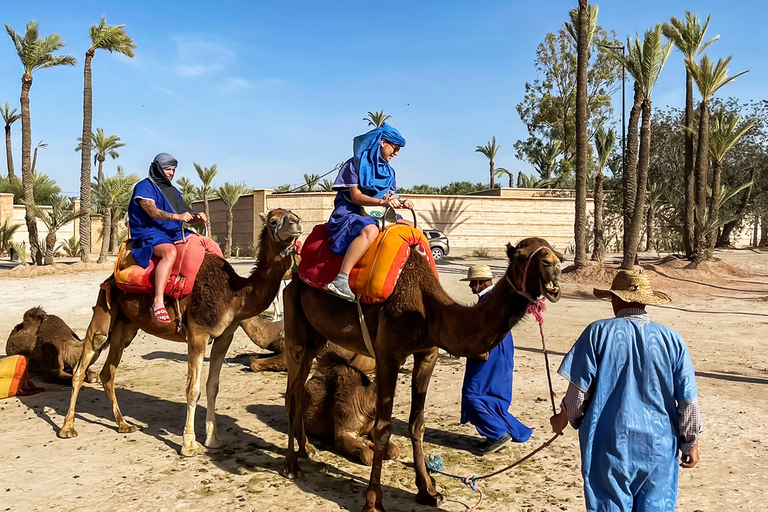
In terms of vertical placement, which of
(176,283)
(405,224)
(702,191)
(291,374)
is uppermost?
(702,191)

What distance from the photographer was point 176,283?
607cm

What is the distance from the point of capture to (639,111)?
21.8 metres

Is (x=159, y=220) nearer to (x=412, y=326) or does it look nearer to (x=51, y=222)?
(x=412, y=326)

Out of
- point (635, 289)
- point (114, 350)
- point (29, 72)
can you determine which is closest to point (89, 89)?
point (29, 72)

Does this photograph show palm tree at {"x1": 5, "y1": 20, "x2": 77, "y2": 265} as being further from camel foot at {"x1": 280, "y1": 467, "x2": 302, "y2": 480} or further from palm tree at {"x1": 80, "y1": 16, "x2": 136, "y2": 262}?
camel foot at {"x1": 280, "y1": 467, "x2": 302, "y2": 480}

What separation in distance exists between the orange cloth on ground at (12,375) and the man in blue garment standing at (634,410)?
7277 mm

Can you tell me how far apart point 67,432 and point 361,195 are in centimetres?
411

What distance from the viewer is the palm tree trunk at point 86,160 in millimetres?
26125

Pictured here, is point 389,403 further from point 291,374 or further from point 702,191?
point 702,191

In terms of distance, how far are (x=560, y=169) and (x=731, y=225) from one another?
16032 mm

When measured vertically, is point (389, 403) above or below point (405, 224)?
below

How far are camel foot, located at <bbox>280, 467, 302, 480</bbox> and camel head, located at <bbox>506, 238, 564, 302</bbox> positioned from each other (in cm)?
275

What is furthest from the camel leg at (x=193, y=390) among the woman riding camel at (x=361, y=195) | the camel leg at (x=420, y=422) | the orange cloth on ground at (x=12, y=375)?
the orange cloth on ground at (x=12, y=375)

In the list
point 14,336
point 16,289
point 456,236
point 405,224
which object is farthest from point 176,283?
point 456,236
